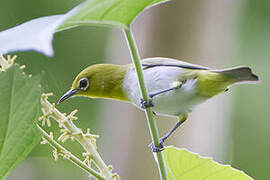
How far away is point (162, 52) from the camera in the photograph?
123 inches

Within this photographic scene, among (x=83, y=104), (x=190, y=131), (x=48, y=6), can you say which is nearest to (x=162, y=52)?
(x=190, y=131)

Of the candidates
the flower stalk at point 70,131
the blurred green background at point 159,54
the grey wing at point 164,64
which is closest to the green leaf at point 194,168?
the flower stalk at point 70,131

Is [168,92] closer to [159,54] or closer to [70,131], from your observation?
[70,131]

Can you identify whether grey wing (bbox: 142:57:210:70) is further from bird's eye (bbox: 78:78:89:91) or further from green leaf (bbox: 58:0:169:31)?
green leaf (bbox: 58:0:169:31)

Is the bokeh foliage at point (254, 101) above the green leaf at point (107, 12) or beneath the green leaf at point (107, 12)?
beneath

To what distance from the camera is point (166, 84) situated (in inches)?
48.8

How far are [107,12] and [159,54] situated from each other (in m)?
2.64

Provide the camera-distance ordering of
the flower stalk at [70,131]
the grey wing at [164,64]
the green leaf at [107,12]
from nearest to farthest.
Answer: the green leaf at [107,12] → the flower stalk at [70,131] → the grey wing at [164,64]

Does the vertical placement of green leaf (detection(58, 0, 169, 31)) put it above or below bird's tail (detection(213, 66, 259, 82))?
above

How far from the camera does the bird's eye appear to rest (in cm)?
131

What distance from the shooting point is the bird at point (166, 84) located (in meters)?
1.18

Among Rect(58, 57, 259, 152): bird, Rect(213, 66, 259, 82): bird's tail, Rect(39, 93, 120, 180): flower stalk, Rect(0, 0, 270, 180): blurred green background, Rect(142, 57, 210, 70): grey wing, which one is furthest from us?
Rect(0, 0, 270, 180): blurred green background

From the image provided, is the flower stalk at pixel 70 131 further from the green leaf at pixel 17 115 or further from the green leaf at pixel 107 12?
the green leaf at pixel 107 12

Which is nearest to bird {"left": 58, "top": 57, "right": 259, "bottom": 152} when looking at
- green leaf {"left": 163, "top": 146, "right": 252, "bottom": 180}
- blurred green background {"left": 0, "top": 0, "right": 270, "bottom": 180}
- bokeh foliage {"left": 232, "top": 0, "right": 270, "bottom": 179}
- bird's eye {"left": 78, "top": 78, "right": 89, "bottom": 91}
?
bird's eye {"left": 78, "top": 78, "right": 89, "bottom": 91}
